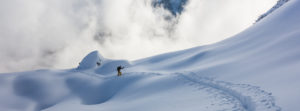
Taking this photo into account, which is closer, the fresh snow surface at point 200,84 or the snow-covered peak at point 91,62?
the fresh snow surface at point 200,84

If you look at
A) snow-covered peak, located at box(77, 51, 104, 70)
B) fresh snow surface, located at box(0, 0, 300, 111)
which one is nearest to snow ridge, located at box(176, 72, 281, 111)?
fresh snow surface, located at box(0, 0, 300, 111)

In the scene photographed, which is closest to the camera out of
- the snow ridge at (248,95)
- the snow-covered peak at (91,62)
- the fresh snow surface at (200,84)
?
the snow ridge at (248,95)

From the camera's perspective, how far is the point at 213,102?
12008 mm

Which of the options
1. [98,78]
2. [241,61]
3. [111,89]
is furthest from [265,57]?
[98,78]

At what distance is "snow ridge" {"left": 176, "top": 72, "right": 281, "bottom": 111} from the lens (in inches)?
375

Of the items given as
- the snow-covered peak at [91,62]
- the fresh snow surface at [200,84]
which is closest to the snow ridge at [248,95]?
the fresh snow surface at [200,84]

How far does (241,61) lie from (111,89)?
14914 millimetres

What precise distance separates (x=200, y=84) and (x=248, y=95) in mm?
5724

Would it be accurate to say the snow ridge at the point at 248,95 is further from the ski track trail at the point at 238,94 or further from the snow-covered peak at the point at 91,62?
the snow-covered peak at the point at 91,62

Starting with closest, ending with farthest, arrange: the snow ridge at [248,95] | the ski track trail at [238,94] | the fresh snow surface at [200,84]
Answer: the snow ridge at [248,95]
the ski track trail at [238,94]
the fresh snow surface at [200,84]

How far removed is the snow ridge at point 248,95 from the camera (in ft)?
31.2

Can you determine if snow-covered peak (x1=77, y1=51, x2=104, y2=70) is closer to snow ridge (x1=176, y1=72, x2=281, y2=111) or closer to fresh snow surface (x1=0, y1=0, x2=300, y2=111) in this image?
fresh snow surface (x1=0, y1=0, x2=300, y2=111)

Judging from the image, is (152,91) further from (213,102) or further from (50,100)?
(50,100)

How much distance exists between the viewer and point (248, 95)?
11492 millimetres
